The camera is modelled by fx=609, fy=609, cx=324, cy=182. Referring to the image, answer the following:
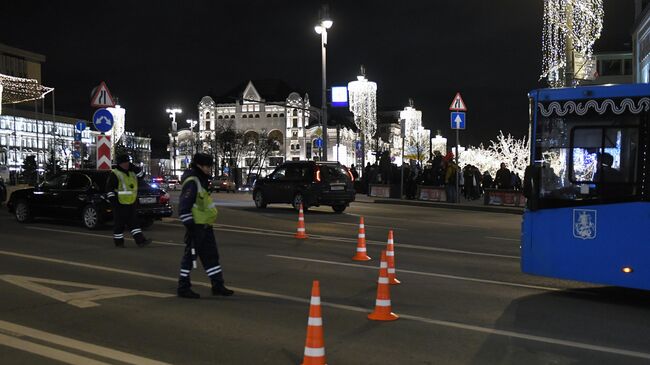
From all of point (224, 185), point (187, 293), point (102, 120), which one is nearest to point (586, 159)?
point (187, 293)

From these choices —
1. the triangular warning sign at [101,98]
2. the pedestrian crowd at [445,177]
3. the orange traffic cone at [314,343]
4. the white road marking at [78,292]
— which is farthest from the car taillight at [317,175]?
the orange traffic cone at [314,343]

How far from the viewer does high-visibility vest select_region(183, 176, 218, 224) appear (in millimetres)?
7695

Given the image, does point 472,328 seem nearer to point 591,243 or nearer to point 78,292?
point 591,243

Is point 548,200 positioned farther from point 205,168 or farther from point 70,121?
point 70,121

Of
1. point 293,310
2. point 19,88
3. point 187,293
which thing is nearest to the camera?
point 293,310

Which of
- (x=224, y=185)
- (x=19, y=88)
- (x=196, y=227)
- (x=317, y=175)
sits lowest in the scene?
(x=224, y=185)

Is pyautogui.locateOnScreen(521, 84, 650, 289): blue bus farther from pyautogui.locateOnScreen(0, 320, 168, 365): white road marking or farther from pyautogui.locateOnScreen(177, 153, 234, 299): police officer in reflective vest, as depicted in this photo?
pyautogui.locateOnScreen(0, 320, 168, 365): white road marking

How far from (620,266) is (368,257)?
491cm

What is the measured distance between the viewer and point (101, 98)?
16844mm

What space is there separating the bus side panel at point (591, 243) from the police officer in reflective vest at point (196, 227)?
14.1 feet

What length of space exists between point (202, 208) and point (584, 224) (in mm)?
4969

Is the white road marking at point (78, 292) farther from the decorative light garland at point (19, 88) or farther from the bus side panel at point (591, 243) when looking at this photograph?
the decorative light garland at point (19, 88)

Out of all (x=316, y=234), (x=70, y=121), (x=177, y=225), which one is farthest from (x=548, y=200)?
(x=70, y=121)

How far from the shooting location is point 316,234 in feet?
52.0
